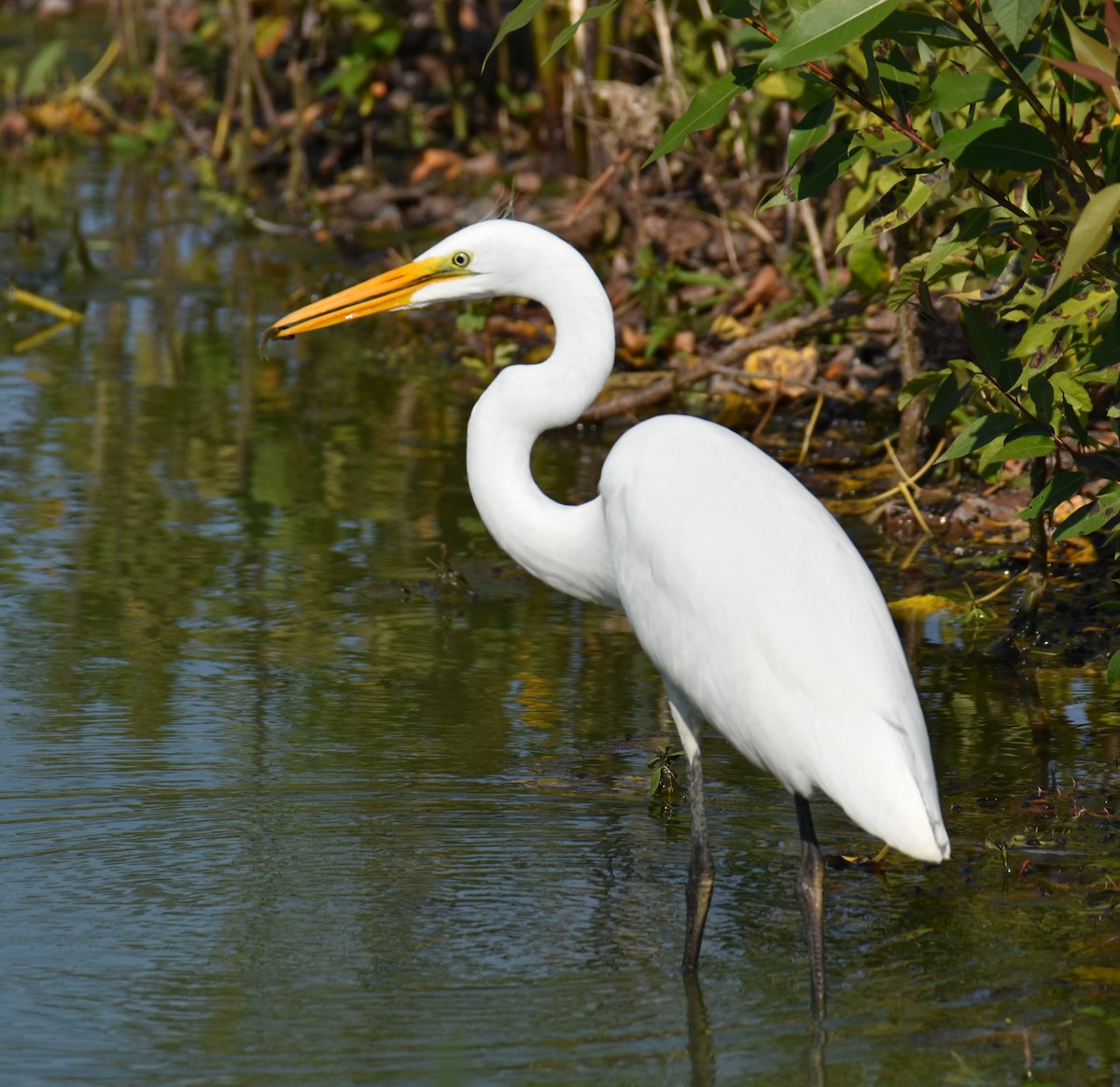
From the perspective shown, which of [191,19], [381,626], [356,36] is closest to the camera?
[381,626]

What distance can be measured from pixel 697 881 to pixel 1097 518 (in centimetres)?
120

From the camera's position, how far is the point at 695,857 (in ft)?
11.8

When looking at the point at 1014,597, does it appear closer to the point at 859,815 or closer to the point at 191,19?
the point at 859,815

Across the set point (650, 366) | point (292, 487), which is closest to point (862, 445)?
point (650, 366)

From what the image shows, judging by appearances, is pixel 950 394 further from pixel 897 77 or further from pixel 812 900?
pixel 812 900

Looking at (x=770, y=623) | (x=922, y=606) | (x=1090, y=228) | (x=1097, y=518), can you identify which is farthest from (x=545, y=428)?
(x=922, y=606)

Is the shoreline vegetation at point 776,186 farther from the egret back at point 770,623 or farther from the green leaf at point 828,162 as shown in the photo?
the egret back at point 770,623

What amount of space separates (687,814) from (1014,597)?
1.81 meters

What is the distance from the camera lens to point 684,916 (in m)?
3.76

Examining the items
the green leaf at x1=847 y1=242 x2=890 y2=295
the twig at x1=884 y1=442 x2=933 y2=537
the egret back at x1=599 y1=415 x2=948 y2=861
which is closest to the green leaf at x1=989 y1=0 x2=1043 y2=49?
the egret back at x1=599 y1=415 x2=948 y2=861

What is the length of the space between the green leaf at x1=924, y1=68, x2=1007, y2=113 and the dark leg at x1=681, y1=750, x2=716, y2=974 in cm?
134

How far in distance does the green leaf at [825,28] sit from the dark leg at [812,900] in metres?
1.31

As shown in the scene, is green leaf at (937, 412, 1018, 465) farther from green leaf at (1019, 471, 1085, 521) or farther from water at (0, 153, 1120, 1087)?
water at (0, 153, 1120, 1087)

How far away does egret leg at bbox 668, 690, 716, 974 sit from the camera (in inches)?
138
